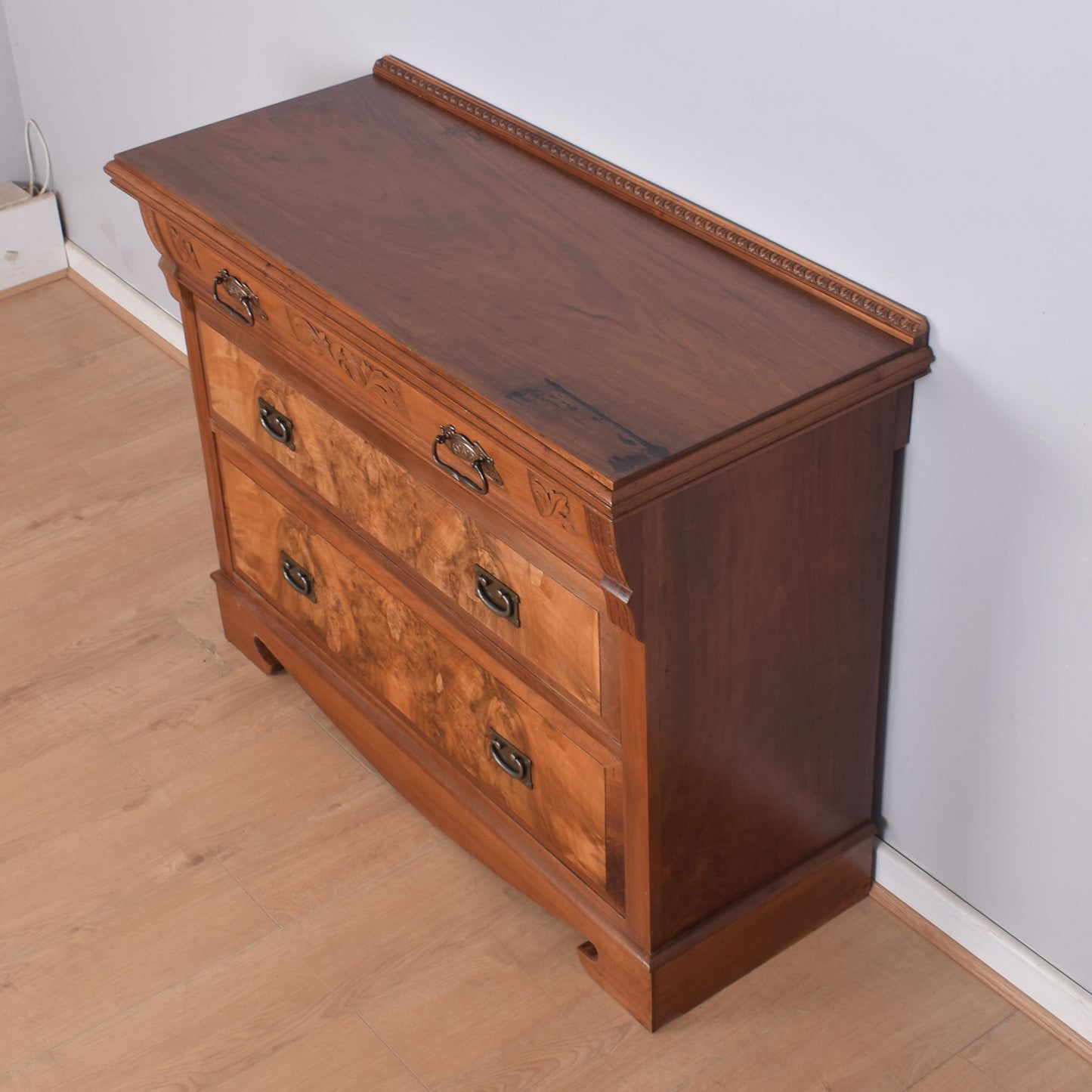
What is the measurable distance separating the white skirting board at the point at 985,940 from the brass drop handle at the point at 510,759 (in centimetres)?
52

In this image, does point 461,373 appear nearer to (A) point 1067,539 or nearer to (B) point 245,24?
(A) point 1067,539

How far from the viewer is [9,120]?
11.4ft

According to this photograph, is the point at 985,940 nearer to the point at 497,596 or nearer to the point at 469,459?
the point at 497,596

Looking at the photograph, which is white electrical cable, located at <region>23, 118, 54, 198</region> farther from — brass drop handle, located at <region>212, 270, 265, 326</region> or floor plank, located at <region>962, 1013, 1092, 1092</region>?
floor plank, located at <region>962, 1013, 1092, 1092</region>

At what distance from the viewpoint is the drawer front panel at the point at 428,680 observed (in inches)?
73.0

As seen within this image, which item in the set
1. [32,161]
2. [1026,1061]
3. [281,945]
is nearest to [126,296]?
[32,161]

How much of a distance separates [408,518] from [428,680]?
0.26 meters

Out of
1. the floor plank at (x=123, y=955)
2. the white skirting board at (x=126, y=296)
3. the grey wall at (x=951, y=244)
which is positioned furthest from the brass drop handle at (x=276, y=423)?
the white skirting board at (x=126, y=296)

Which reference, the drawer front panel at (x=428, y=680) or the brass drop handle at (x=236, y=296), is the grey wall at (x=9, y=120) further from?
the brass drop handle at (x=236, y=296)

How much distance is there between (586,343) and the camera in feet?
5.25

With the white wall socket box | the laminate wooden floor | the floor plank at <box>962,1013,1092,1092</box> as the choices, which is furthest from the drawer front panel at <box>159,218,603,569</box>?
the white wall socket box

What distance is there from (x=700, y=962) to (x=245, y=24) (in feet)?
5.67

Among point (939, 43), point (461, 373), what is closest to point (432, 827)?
point (461, 373)

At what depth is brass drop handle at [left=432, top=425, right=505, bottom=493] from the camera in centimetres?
158
